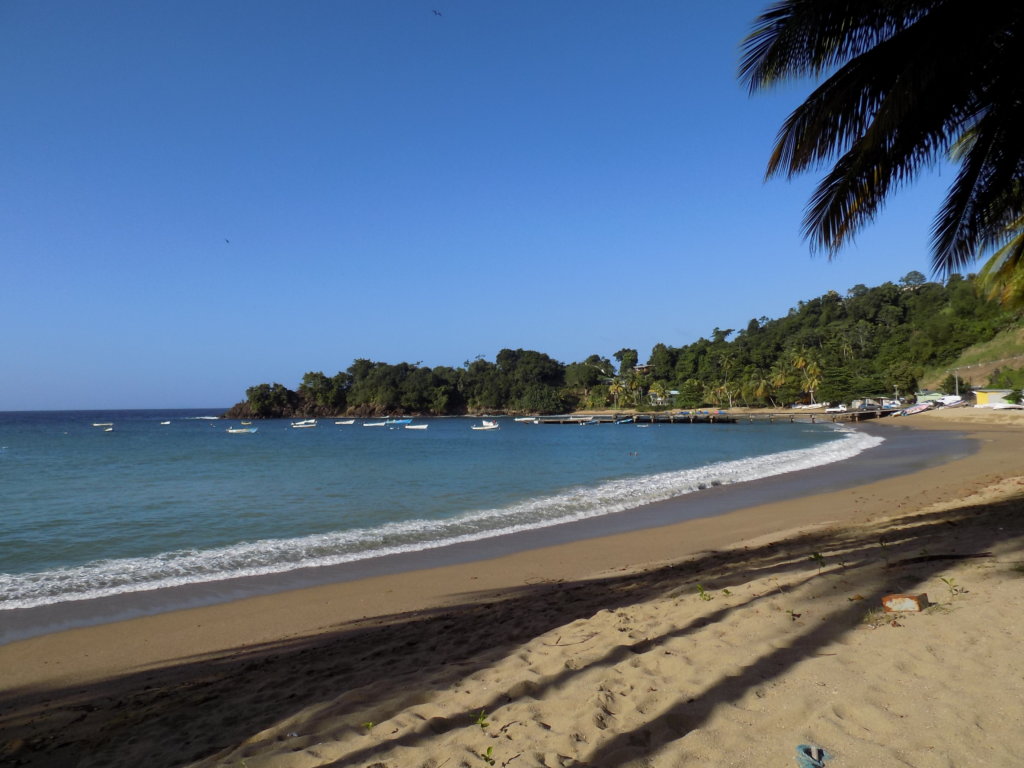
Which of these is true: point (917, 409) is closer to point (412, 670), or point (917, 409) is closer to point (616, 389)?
point (616, 389)

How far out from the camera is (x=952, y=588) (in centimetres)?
507

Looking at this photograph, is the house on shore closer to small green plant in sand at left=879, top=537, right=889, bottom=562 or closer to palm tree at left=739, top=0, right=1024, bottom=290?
small green plant in sand at left=879, top=537, right=889, bottom=562

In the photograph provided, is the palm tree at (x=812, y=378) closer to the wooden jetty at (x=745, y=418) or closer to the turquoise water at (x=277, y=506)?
the wooden jetty at (x=745, y=418)

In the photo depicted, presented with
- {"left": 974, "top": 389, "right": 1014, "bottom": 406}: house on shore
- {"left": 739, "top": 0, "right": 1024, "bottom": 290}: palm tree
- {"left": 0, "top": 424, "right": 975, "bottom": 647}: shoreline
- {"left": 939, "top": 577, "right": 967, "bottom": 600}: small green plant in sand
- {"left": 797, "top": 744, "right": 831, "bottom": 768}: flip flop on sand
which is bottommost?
{"left": 0, "top": 424, "right": 975, "bottom": 647}: shoreline

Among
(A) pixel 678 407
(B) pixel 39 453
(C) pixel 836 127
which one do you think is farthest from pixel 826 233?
(A) pixel 678 407

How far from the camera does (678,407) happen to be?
380 feet

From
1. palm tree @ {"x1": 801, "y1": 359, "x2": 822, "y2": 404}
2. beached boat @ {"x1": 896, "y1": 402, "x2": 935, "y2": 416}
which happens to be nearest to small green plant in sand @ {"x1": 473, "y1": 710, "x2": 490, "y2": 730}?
beached boat @ {"x1": 896, "y1": 402, "x2": 935, "y2": 416}

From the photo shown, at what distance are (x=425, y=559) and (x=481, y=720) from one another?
25.2ft

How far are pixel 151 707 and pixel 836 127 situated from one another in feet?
26.1

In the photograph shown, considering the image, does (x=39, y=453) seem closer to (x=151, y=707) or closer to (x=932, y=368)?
(x=151, y=707)

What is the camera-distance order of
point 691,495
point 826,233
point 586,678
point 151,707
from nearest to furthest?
point 586,678
point 151,707
point 826,233
point 691,495

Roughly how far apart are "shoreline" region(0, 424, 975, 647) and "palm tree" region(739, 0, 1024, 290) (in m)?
8.06

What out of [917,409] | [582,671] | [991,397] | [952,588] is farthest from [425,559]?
[991,397]

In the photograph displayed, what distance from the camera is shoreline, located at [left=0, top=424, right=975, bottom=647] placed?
836cm
